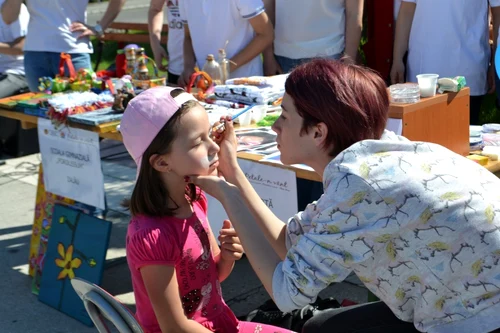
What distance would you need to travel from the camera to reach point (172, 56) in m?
5.21

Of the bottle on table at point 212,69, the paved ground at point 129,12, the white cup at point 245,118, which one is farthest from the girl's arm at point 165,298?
the paved ground at point 129,12

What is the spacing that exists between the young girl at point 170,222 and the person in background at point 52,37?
3.27 m

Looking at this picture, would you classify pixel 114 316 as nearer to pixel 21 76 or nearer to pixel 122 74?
pixel 122 74

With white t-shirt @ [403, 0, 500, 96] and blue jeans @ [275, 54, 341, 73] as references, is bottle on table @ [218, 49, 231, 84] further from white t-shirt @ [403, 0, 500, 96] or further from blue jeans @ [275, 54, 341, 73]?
white t-shirt @ [403, 0, 500, 96]

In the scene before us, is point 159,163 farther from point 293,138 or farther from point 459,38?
point 459,38

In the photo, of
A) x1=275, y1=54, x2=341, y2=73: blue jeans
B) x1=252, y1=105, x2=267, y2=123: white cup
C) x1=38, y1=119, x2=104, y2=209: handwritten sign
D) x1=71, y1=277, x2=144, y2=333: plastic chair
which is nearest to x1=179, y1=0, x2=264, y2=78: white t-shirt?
x1=275, y1=54, x2=341, y2=73: blue jeans

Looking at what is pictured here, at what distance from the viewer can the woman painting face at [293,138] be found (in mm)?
1985

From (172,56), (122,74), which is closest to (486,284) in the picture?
(122,74)

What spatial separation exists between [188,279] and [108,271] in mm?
2215

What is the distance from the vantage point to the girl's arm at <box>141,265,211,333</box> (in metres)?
2.15

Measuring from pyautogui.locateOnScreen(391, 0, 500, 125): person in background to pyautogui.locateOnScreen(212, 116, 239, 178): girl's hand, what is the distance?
209cm

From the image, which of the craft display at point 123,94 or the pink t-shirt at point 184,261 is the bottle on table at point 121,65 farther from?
the pink t-shirt at point 184,261

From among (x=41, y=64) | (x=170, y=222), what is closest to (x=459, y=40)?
(x=170, y=222)

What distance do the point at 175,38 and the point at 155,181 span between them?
2977 mm
